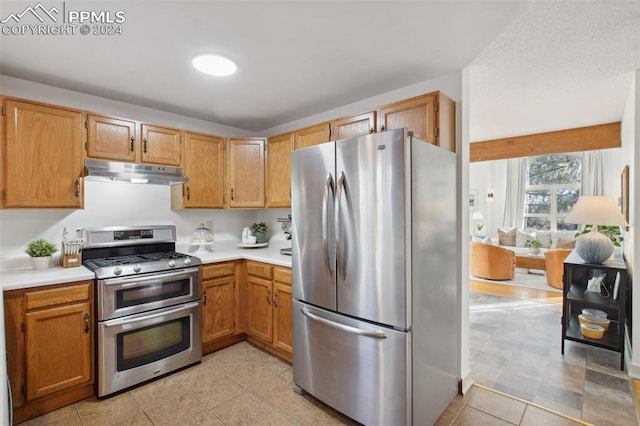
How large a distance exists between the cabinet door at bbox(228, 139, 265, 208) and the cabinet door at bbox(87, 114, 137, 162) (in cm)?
100

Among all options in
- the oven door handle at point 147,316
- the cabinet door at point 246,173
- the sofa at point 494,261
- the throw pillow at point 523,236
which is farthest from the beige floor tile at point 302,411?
the throw pillow at point 523,236

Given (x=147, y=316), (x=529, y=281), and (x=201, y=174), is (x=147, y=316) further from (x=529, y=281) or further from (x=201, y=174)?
(x=529, y=281)

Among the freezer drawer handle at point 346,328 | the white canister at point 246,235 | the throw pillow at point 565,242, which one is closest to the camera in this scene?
the freezer drawer handle at point 346,328

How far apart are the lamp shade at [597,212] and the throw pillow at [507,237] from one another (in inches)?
196

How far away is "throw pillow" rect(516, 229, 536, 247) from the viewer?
7410 mm

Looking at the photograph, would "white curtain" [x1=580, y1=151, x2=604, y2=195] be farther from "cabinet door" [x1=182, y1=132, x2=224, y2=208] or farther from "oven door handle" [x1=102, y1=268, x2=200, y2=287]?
"oven door handle" [x1=102, y1=268, x2=200, y2=287]

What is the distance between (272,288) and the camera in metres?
2.91

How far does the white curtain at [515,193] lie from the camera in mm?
8273

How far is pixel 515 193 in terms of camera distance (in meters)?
8.34

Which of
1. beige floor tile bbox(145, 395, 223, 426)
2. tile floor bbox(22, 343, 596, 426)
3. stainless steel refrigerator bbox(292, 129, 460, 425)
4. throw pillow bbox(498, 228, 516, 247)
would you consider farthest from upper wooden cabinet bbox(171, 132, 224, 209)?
throw pillow bbox(498, 228, 516, 247)

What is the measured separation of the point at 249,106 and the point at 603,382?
156 inches

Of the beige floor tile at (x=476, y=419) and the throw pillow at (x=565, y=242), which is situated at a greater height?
the throw pillow at (x=565, y=242)

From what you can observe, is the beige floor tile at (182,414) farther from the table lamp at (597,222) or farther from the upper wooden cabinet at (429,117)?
the table lamp at (597,222)

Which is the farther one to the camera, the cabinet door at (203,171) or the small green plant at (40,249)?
the cabinet door at (203,171)
